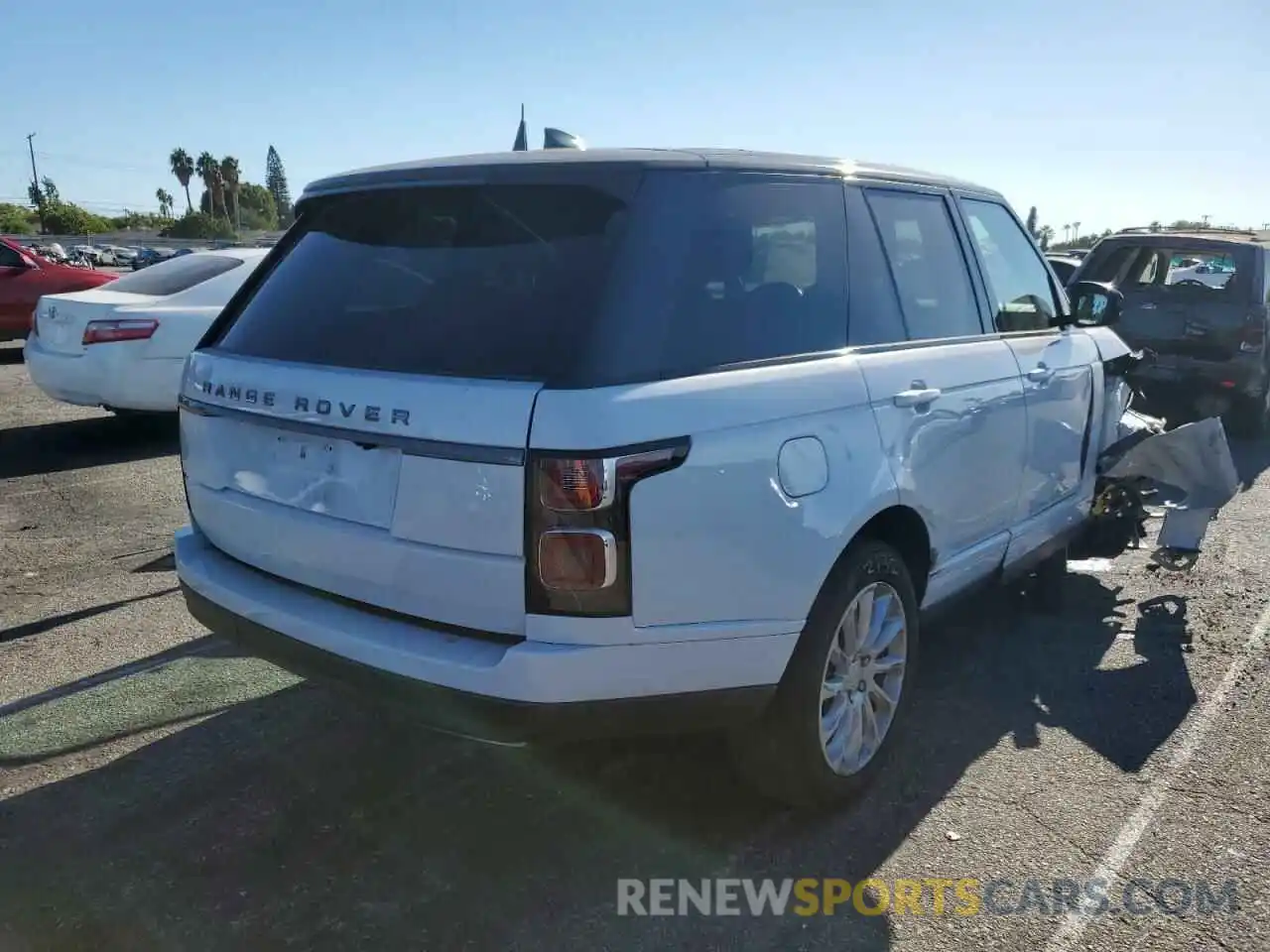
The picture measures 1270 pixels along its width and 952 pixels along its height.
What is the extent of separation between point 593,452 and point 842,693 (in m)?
1.28

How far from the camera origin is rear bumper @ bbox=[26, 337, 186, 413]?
25.2 feet

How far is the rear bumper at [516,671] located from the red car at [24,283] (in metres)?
11.3

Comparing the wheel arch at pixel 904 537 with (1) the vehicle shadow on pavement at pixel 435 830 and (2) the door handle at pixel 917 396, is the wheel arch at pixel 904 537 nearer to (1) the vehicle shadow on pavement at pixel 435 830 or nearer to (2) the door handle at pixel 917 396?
(2) the door handle at pixel 917 396

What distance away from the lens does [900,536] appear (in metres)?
3.37

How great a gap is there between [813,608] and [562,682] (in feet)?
2.65

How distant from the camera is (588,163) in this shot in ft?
9.00

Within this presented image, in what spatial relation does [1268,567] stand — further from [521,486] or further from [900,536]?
[521,486]

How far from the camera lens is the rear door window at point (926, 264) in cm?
352

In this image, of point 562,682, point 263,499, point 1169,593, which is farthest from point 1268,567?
→ point 263,499

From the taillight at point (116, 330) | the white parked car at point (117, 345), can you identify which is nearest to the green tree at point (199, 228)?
the white parked car at point (117, 345)

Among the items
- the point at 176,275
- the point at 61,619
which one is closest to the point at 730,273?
the point at 61,619

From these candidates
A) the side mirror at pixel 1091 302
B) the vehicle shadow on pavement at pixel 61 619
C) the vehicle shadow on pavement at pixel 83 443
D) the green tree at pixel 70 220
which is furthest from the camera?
the green tree at pixel 70 220

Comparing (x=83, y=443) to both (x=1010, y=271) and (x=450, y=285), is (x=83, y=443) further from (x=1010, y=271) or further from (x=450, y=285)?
(x=1010, y=271)

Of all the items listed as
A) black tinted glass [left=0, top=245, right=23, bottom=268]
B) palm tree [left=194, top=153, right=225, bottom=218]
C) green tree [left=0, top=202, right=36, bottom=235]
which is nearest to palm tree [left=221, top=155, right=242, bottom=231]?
palm tree [left=194, top=153, right=225, bottom=218]
